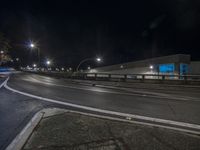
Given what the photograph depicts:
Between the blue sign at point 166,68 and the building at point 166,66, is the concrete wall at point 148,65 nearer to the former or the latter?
the building at point 166,66

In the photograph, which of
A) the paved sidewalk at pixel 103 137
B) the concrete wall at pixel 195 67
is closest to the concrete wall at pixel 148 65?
the concrete wall at pixel 195 67

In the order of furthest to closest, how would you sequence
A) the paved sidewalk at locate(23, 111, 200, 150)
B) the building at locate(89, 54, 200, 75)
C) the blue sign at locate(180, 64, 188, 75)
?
the blue sign at locate(180, 64, 188, 75) → the building at locate(89, 54, 200, 75) → the paved sidewalk at locate(23, 111, 200, 150)

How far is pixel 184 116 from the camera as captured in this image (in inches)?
236

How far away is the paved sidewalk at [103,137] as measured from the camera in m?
3.49

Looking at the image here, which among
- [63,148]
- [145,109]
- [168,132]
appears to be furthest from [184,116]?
[63,148]

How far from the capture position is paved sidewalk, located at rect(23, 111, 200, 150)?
137 inches

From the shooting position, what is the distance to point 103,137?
154 inches

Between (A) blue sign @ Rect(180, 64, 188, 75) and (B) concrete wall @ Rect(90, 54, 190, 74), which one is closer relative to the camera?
(B) concrete wall @ Rect(90, 54, 190, 74)

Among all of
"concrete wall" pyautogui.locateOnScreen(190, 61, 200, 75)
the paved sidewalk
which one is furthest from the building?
the paved sidewalk

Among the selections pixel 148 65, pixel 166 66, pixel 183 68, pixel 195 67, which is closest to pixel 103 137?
pixel 183 68

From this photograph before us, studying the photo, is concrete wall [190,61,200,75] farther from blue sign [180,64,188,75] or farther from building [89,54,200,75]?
blue sign [180,64,188,75]

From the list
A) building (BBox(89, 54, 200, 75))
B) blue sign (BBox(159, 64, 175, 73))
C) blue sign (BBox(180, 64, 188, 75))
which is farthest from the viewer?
blue sign (BBox(159, 64, 175, 73))

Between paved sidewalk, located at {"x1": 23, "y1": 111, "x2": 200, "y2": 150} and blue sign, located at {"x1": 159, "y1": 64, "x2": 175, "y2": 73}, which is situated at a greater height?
blue sign, located at {"x1": 159, "y1": 64, "x2": 175, "y2": 73}

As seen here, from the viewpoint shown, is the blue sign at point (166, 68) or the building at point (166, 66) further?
the blue sign at point (166, 68)
